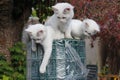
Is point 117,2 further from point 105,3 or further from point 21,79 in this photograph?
point 21,79

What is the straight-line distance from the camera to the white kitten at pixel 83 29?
4.34 meters

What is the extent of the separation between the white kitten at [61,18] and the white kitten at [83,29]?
0.28 ft

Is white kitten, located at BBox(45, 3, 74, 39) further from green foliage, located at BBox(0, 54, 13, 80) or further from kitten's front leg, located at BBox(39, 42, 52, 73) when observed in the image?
green foliage, located at BBox(0, 54, 13, 80)

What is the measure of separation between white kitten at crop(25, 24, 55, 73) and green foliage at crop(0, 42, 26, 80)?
2422mm

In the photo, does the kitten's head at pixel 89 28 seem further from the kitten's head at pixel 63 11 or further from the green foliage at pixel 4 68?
the green foliage at pixel 4 68

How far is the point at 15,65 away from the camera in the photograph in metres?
6.92

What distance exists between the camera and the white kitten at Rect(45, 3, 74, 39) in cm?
421

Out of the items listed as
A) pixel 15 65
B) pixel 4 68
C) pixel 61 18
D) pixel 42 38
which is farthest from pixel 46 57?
pixel 15 65

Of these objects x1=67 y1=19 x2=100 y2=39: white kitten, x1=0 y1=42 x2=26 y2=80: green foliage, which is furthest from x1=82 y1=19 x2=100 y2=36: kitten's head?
x1=0 y1=42 x2=26 y2=80: green foliage

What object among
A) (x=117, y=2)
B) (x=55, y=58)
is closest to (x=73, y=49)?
(x=55, y=58)

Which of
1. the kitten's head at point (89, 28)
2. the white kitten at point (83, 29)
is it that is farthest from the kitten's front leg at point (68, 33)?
the kitten's head at point (89, 28)

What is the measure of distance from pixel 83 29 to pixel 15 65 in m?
2.75

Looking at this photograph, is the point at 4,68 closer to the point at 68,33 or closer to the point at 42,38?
the point at 68,33

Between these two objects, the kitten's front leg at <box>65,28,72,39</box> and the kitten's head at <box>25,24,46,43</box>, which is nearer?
the kitten's head at <box>25,24,46,43</box>
